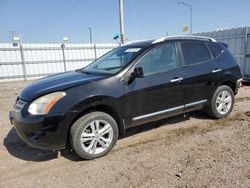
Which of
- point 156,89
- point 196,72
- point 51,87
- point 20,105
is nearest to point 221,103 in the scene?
point 196,72

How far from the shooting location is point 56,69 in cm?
1598

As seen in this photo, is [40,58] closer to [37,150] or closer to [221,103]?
[37,150]

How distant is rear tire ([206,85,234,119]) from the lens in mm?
5004

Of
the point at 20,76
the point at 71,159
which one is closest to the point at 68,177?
the point at 71,159

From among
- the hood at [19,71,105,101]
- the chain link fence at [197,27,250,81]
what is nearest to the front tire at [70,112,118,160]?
the hood at [19,71,105,101]

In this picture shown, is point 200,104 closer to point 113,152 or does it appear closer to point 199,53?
point 199,53

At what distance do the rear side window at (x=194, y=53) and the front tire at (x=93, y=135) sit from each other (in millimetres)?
2004

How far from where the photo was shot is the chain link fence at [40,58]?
14.4m

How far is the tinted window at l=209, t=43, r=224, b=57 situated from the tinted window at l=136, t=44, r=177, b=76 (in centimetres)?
115

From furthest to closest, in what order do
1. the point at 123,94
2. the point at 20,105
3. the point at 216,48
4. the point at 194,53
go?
the point at 216,48, the point at 194,53, the point at 123,94, the point at 20,105

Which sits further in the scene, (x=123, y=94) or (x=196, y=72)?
(x=196, y=72)

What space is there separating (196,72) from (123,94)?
5.63 ft

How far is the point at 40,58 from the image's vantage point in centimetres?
1533

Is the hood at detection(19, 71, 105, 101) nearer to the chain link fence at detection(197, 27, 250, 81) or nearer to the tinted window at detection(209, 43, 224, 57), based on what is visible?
the tinted window at detection(209, 43, 224, 57)
